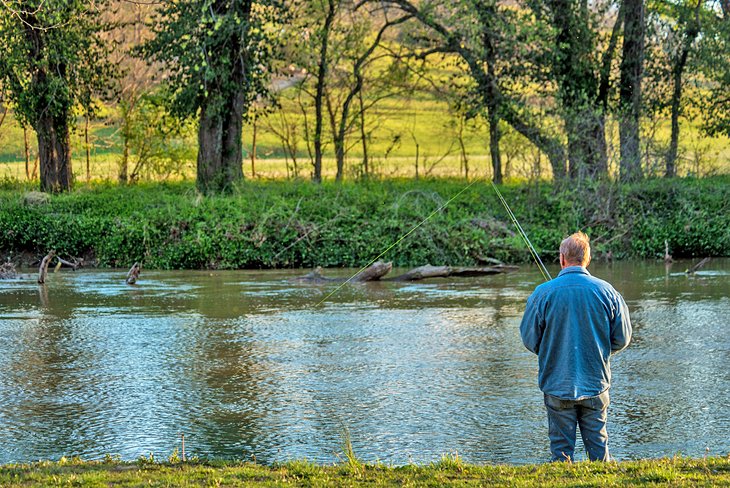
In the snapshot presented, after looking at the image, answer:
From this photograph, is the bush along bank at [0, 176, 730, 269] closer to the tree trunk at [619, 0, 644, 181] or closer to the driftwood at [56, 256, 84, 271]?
the driftwood at [56, 256, 84, 271]

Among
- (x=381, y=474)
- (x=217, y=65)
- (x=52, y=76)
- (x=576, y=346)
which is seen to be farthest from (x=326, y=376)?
(x=52, y=76)

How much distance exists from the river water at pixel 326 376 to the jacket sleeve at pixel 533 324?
1.13 meters

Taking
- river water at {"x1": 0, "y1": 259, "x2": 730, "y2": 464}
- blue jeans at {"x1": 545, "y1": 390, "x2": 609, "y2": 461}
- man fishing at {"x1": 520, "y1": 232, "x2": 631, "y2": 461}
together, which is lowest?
river water at {"x1": 0, "y1": 259, "x2": 730, "y2": 464}

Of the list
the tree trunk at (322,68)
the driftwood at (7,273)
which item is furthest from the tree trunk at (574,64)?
the driftwood at (7,273)

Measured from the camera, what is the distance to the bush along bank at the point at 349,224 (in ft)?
78.0

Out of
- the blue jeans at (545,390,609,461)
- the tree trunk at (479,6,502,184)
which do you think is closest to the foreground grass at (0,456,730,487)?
the blue jeans at (545,390,609,461)

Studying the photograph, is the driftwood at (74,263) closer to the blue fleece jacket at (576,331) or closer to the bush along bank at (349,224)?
the bush along bank at (349,224)

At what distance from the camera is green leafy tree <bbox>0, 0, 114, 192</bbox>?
2772cm

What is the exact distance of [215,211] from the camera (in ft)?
82.1

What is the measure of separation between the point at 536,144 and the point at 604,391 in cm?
2185

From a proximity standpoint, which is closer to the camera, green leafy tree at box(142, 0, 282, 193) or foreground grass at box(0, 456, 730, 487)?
foreground grass at box(0, 456, 730, 487)

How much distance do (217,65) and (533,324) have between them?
2223 centimetres

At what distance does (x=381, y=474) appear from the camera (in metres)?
6.44

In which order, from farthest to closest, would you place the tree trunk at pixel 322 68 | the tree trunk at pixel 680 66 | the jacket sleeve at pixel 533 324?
the tree trunk at pixel 322 68 → the tree trunk at pixel 680 66 → the jacket sleeve at pixel 533 324
